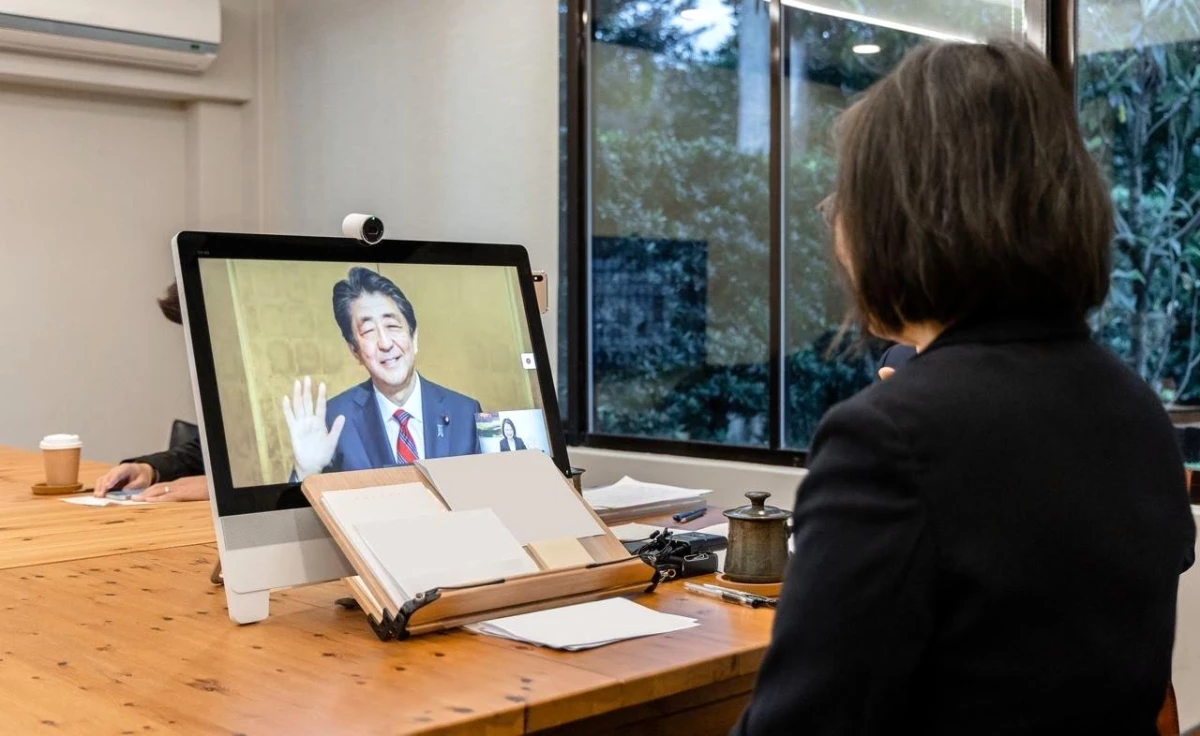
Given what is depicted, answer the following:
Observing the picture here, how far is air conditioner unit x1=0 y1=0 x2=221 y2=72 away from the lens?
481cm

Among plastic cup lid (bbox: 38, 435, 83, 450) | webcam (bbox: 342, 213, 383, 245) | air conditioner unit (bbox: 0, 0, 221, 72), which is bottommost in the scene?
plastic cup lid (bbox: 38, 435, 83, 450)

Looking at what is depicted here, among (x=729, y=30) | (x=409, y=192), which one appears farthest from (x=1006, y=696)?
(x=409, y=192)

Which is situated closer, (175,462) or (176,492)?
(176,492)

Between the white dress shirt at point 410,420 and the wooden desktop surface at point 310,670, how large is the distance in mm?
220

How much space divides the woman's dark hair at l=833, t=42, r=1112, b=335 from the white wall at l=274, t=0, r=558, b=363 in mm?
3424

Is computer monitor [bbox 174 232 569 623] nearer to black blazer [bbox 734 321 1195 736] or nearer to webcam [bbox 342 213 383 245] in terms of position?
webcam [bbox 342 213 383 245]

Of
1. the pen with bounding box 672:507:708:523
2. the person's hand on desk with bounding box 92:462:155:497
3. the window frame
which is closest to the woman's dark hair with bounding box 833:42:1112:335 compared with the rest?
the pen with bounding box 672:507:708:523

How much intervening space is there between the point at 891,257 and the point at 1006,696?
1.11 ft

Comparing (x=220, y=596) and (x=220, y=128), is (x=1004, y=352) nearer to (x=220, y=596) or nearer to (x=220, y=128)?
(x=220, y=596)

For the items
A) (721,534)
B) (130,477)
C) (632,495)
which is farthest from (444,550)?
(130,477)

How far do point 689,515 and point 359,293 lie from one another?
79 cm

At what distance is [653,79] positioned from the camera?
417 cm

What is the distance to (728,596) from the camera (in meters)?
1.53

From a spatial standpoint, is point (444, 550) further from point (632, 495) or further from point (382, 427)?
point (632, 495)
